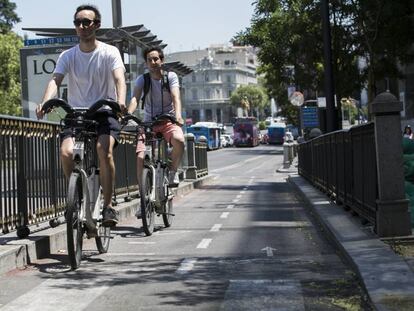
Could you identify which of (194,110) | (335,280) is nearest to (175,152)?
(335,280)

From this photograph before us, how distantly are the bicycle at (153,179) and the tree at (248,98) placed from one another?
150016 mm

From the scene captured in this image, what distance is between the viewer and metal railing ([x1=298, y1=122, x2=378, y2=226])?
734 cm

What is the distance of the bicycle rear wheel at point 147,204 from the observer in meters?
8.05

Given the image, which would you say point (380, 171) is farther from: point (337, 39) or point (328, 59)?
point (337, 39)

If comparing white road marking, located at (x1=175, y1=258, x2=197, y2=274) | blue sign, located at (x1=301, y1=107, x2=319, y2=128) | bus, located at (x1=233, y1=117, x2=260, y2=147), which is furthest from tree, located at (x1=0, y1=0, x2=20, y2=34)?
white road marking, located at (x1=175, y1=258, x2=197, y2=274)

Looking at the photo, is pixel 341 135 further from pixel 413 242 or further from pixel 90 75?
pixel 90 75

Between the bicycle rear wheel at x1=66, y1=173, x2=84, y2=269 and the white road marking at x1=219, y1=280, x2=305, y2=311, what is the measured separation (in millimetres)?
1422

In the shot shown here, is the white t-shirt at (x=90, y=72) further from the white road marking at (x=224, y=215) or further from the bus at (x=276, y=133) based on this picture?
the bus at (x=276, y=133)

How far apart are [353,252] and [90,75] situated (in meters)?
3.03

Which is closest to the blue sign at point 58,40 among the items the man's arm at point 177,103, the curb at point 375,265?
the man's arm at point 177,103

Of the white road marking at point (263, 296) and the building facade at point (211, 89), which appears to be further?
the building facade at point (211, 89)

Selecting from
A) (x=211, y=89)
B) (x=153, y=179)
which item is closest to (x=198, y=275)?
(x=153, y=179)

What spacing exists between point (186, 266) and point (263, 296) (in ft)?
4.70

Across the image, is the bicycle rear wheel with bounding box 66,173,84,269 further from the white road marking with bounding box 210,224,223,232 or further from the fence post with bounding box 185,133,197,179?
the fence post with bounding box 185,133,197,179
